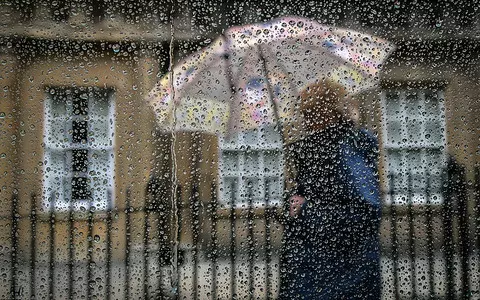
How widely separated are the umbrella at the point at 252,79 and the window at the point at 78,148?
0.73 feet

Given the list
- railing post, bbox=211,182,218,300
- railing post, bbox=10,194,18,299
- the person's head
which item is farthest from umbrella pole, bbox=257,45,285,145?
railing post, bbox=10,194,18,299

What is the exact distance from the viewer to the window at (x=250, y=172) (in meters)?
2.25

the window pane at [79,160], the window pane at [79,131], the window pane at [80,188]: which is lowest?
the window pane at [80,188]

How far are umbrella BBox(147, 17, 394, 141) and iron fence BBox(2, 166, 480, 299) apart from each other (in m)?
0.30

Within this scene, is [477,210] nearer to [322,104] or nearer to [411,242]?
[411,242]

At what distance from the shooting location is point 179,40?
226cm

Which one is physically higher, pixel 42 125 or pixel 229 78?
pixel 229 78

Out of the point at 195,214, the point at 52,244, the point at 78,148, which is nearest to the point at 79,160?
the point at 78,148

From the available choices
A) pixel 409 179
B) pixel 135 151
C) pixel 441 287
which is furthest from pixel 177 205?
pixel 441 287

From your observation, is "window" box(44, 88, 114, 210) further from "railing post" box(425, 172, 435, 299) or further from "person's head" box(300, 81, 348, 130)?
"railing post" box(425, 172, 435, 299)

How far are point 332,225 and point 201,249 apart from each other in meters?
0.54

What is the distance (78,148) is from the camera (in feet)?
7.24

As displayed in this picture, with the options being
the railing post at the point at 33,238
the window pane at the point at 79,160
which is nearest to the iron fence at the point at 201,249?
the railing post at the point at 33,238

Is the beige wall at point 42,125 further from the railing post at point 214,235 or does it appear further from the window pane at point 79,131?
the railing post at point 214,235
